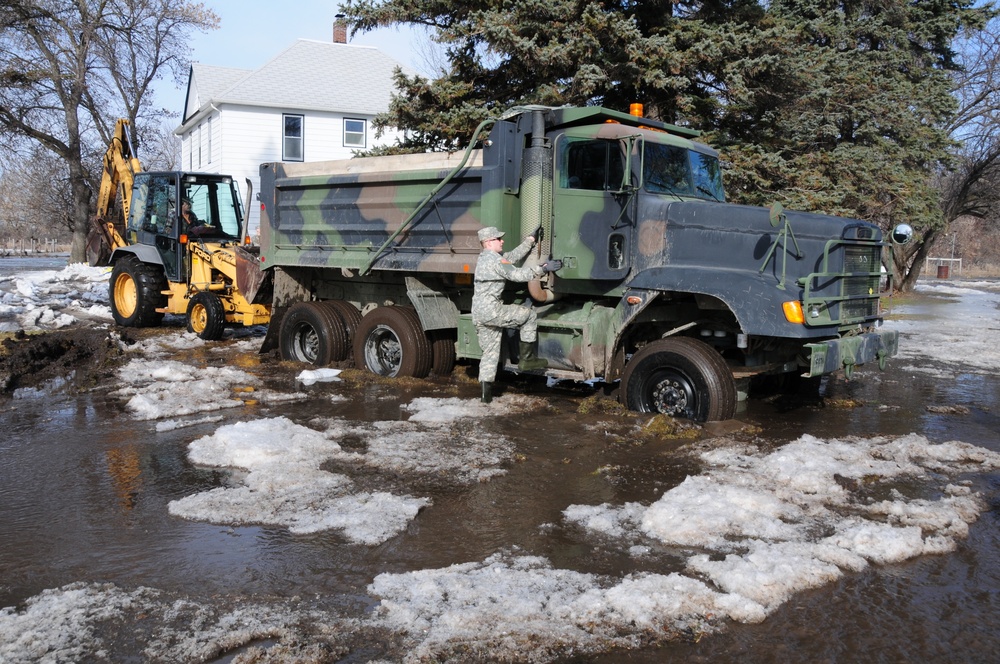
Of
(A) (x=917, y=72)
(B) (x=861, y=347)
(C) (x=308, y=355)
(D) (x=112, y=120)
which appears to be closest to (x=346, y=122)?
(D) (x=112, y=120)

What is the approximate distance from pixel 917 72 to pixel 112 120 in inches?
1175

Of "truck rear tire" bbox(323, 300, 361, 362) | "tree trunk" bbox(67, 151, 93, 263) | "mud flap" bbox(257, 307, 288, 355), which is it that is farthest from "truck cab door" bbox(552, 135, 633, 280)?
"tree trunk" bbox(67, 151, 93, 263)

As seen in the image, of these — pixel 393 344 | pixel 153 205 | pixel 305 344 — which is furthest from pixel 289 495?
pixel 153 205

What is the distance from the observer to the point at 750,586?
161 inches

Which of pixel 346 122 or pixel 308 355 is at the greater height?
pixel 346 122

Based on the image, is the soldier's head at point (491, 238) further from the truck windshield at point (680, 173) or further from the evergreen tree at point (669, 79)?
the evergreen tree at point (669, 79)

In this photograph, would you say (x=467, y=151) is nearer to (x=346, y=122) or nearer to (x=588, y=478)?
(x=588, y=478)

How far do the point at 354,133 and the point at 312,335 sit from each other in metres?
22.3

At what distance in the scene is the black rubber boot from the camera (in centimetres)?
835

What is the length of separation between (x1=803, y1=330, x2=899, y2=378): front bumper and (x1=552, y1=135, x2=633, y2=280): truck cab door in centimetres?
190

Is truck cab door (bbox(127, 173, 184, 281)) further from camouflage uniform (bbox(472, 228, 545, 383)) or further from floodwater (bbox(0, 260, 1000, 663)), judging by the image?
camouflage uniform (bbox(472, 228, 545, 383))

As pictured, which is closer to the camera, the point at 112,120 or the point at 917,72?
the point at 917,72

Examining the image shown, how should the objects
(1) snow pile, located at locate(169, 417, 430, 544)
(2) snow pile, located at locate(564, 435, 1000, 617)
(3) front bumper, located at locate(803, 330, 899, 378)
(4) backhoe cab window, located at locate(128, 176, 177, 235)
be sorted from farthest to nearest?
(4) backhoe cab window, located at locate(128, 176, 177, 235), (3) front bumper, located at locate(803, 330, 899, 378), (1) snow pile, located at locate(169, 417, 430, 544), (2) snow pile, located at locate(564, 435, 1000, 617)

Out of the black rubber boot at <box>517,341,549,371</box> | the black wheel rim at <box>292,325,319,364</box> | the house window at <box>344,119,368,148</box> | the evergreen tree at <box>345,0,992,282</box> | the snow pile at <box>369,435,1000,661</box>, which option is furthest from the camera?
the house window at <box>344,119,368,148</box>
